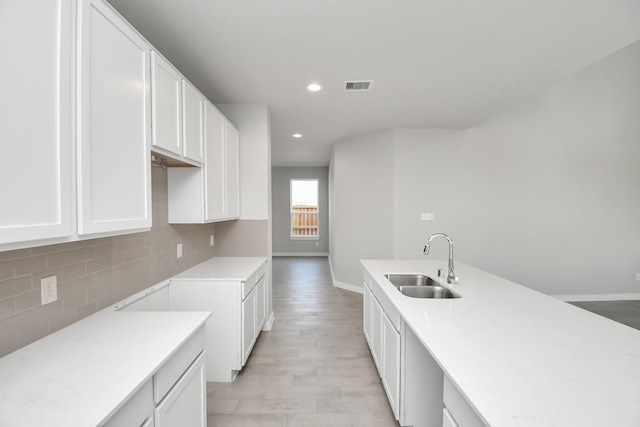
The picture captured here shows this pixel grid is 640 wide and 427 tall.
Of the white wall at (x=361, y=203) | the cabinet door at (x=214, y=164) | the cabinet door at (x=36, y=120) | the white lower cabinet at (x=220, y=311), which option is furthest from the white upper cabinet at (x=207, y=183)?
the white wall at (x=361, y=203)

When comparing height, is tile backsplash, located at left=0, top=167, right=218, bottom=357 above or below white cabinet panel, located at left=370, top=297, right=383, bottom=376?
above

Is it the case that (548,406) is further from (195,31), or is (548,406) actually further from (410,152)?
(410,152)

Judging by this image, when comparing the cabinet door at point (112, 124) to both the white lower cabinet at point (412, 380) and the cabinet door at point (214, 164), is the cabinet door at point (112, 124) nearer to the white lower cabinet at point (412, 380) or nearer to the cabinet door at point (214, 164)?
the cabinet door at point (214, 164)

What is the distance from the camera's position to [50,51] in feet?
3.11

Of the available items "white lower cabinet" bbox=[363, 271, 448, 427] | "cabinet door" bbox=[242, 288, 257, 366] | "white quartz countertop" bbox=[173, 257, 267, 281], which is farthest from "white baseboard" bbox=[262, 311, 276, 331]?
"white lower cabinet" bbox=[363, 271, 448, 427]

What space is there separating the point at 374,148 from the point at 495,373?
4.19m

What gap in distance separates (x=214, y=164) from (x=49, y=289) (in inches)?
59.0

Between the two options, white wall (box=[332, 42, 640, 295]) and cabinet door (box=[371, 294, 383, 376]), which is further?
white wall (box=[332, 42, 640, 295])

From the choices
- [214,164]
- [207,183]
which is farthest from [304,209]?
[207,183]

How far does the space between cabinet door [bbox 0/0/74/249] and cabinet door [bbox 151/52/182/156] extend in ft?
1.83

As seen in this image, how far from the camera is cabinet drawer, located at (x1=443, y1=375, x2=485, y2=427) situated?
2.91 ft

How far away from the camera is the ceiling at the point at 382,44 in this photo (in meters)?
1.73

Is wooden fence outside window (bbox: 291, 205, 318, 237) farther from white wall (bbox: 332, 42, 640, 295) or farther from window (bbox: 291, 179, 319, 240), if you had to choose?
white wall (bbox: 332, 42, 640, 295)

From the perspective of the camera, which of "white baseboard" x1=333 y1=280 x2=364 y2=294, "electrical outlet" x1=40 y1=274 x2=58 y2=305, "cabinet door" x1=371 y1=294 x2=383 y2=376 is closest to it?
"electrical outlet" x1=40 y1=274 x2=58 y2=305
